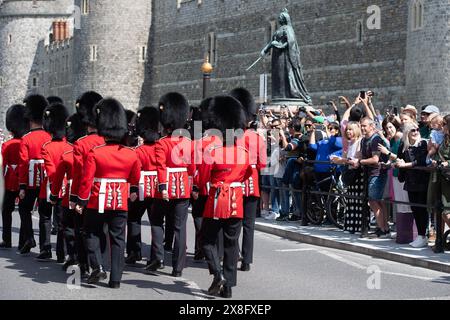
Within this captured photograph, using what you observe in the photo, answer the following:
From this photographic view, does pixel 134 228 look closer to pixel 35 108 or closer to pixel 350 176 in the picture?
pixel 35 108

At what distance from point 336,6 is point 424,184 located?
22.8 metres

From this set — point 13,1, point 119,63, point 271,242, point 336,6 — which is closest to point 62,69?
point 13,1

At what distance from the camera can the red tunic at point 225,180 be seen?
8.98m

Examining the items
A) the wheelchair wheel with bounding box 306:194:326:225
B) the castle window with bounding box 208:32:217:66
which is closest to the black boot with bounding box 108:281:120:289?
the wheelchair wheel with bounding box 306:194:326:225

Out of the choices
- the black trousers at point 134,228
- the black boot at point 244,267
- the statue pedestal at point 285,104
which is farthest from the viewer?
the statue pedestal at point 285,104

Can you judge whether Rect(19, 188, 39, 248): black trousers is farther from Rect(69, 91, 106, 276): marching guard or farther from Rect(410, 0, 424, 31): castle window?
Rect(410, 0, 424, 31): castle window

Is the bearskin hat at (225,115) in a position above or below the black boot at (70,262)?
above

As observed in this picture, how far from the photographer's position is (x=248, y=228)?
10.9 metres

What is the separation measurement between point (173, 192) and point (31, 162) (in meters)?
2.10

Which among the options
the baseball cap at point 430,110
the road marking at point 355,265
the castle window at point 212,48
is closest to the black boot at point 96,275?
the road marking at point 355,265

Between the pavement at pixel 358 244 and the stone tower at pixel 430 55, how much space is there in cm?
1243

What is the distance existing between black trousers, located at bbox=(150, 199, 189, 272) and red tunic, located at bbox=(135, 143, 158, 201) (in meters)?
0.36

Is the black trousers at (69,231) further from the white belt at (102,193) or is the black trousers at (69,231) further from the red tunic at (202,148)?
the red tunic at (202,148)

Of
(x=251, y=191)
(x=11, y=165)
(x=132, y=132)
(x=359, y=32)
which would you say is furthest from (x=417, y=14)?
(x=251, y=191)
